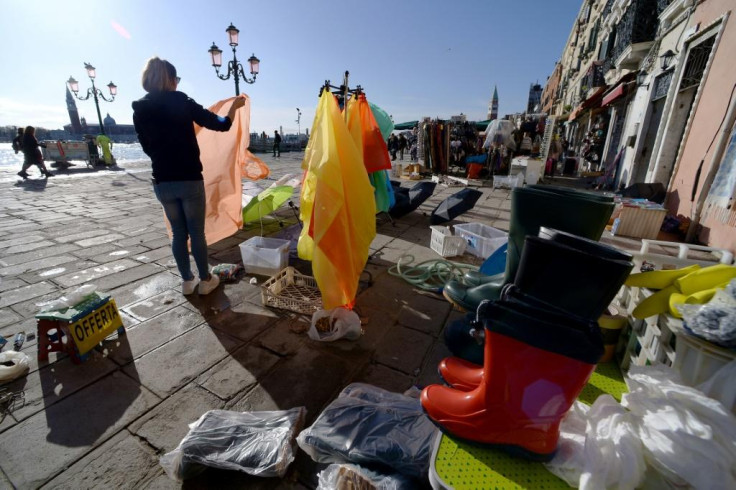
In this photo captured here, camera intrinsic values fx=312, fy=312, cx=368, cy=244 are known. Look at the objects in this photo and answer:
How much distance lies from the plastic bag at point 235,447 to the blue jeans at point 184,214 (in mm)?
1779

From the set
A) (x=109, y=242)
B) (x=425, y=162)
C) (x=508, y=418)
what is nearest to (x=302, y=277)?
(x=508, y=418)

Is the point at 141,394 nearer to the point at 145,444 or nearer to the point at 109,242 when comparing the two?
the point at 145,444

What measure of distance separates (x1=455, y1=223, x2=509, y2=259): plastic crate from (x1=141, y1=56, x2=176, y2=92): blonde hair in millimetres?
3592

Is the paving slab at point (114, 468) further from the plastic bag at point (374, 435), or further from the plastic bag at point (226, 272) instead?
the plastic bag at point (226, 272)

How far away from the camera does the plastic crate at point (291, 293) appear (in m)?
2.85

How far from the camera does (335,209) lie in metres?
2.41

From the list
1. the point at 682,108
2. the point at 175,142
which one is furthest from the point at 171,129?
the point at 682,108

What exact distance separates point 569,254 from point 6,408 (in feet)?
10.0

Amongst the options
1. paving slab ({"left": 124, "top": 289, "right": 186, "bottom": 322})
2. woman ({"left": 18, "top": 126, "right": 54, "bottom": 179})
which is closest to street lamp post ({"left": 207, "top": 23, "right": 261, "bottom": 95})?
woman ({"left": 18, "top": 126, "right": 54, "bottom": 179})

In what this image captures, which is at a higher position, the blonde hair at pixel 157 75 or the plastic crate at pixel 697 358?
the blonde hair at pixel 157 75

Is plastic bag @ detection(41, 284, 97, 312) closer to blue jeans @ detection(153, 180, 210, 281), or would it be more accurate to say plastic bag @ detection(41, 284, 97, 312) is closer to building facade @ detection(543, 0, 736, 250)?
blue jeans @ detection(153, 180, 210, 281)

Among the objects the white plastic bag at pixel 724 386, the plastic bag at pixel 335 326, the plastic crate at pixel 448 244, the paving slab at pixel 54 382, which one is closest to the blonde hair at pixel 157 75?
the paving slab at pixel 54 382

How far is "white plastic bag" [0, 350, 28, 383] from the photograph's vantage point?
196 cm

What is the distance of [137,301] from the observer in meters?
2.97
